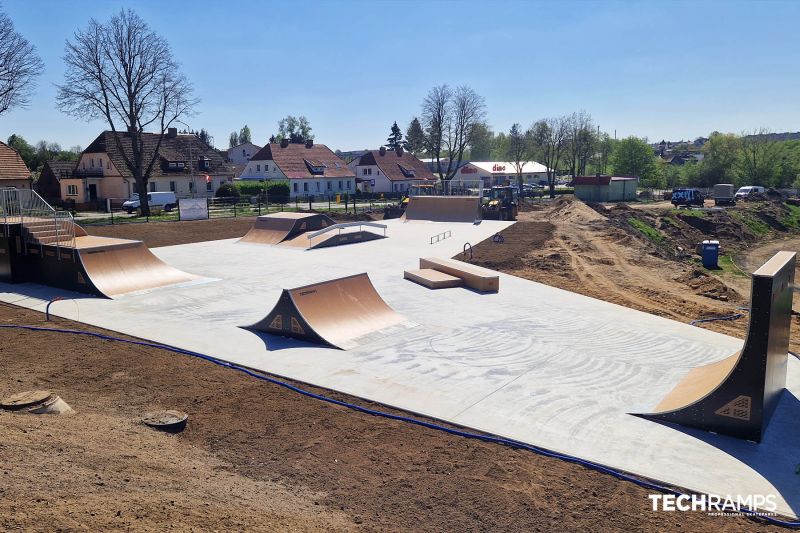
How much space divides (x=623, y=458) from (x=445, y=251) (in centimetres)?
1760

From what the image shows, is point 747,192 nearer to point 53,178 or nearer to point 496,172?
point 496,172

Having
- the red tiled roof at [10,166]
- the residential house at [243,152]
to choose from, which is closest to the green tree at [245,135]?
the residential house at [243,152]

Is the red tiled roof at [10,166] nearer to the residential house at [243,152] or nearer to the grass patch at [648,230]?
the grass patch at [648,230]

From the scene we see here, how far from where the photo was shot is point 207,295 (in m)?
15.4

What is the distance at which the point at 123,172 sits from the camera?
171 ft

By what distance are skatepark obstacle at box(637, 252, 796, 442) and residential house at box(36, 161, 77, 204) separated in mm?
58422

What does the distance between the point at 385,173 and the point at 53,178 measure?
116ft

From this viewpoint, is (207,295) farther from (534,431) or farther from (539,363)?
(534,431)

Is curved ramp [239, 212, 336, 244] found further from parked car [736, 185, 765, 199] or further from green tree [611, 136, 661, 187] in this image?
green tree [611, 136, 661, 187]

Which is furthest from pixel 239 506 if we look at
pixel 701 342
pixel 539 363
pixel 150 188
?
pixel 150 188

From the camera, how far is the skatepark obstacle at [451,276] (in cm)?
1634

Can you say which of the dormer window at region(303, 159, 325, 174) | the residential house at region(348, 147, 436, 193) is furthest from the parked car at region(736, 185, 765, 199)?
the dormer window at region(303, 159, 325, 174)

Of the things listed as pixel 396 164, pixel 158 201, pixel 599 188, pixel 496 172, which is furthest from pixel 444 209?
pixel 496 172

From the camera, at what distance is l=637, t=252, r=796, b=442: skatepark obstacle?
283 inches
